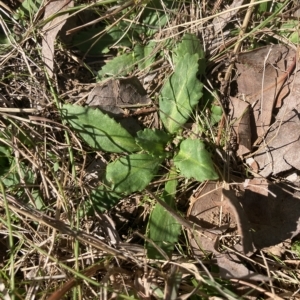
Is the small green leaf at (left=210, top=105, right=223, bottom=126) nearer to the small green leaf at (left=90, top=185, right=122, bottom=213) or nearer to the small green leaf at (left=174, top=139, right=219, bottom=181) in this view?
the small green leaf at (left=174, top=139, right=219, bottom=181)

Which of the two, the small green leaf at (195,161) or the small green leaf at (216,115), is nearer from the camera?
the small green leaf at (195,161)

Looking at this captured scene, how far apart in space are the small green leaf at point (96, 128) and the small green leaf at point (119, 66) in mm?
192

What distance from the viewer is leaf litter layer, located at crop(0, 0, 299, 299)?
1.55m

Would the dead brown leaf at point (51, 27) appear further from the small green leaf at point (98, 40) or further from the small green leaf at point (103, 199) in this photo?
the small green leaf at point (103, 199)

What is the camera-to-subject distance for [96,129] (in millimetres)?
1661

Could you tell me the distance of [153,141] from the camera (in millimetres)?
1664

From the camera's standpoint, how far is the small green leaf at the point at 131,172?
63.6 inches

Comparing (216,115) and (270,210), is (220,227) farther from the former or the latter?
(216,115)

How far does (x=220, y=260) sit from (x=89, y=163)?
0.59m

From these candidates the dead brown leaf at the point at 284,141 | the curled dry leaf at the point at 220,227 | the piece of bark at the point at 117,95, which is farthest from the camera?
the piece of bark at the point at 117,95

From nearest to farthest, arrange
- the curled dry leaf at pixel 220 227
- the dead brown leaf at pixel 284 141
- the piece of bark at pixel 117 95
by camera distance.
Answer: the curled dry leaf at pixel 220 227 → the dead brown leaf at pixel 284 141 → the piece of bark at pixel 117 95

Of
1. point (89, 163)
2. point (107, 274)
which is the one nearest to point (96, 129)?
point (89, 163)

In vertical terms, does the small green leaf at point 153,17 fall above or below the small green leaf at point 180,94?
above

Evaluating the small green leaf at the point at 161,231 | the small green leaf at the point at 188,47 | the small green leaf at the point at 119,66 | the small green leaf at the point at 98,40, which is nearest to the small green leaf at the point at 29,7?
the small green leaf at the point at 98,40
